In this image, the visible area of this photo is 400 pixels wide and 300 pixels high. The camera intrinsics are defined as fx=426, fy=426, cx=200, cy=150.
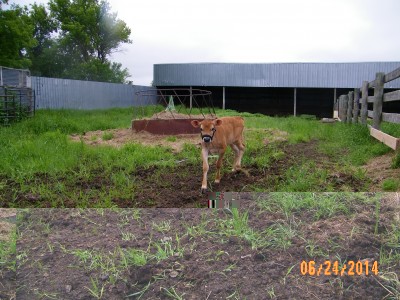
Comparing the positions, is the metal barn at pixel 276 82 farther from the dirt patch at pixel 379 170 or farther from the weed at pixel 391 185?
the weed at pixel 391 185

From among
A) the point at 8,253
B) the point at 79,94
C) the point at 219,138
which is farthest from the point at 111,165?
the point at 79,94

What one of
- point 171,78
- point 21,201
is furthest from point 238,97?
point 21,201

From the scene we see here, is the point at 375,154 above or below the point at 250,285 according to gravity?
above

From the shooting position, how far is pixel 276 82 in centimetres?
2188

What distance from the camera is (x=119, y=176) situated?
4.12 m

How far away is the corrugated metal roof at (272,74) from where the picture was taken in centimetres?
2100

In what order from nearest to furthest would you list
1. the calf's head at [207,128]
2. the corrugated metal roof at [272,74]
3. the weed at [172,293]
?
1. the weed at [172,293]
2. the calf's head at [207,128]
3. the corrugated metal roof at [272,74]

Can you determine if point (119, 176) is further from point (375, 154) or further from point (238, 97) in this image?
point (238, 97)

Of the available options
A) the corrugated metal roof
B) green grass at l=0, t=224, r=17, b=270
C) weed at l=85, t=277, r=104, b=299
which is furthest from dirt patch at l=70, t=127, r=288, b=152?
the corrugated metal roof

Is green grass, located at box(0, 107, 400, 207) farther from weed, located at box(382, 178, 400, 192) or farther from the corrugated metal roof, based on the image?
the corrugated metal roof

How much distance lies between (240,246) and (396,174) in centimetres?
216
